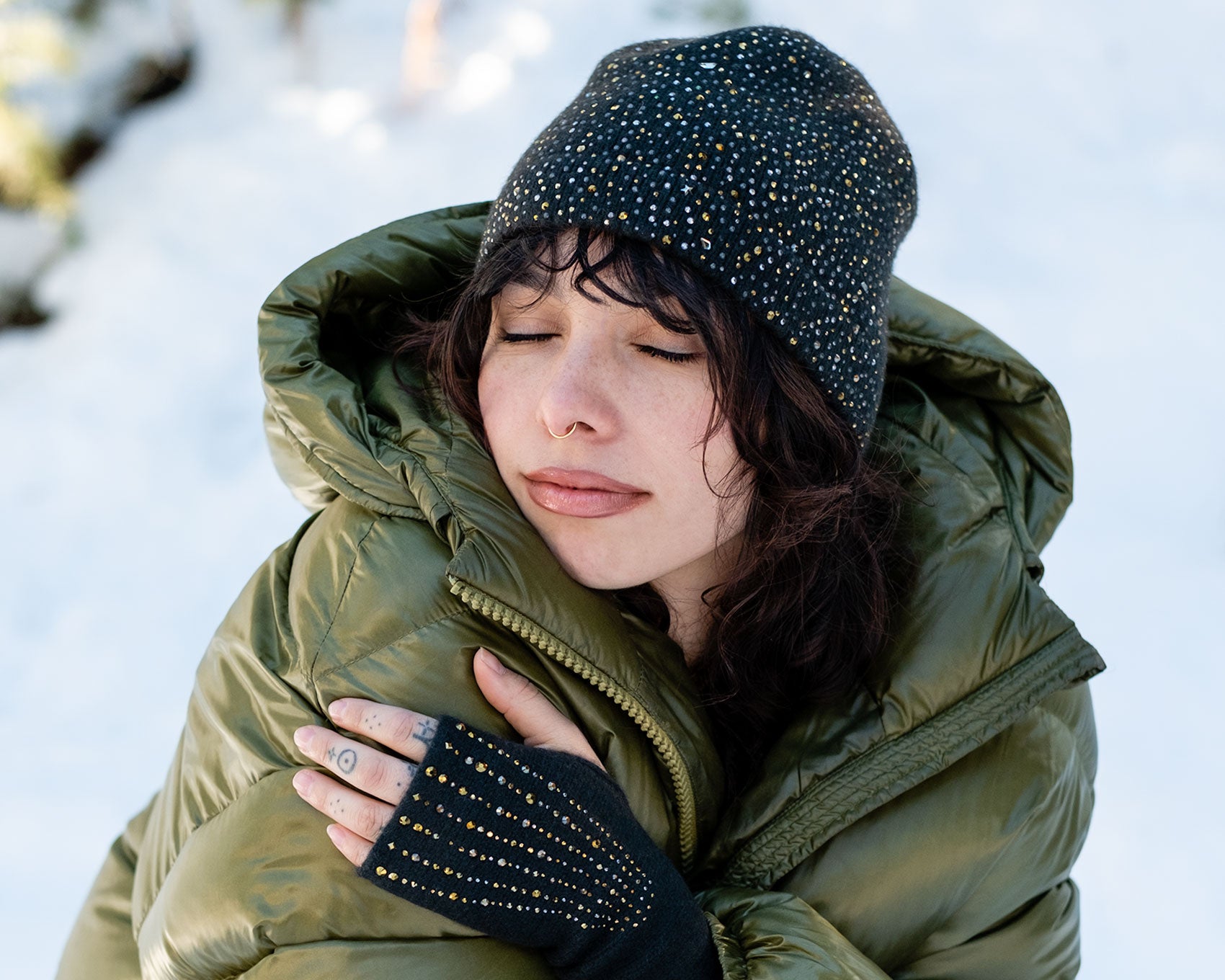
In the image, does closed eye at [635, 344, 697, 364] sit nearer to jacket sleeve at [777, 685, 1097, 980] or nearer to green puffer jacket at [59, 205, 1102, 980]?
green puffer jacket at [59, 205, 1102, 980]

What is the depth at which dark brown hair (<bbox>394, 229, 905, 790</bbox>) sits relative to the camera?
1.22 metres

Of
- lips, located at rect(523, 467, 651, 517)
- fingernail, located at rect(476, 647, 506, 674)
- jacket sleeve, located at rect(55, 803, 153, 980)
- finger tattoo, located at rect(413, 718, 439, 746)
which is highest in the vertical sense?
lips, located at rect(523, 467, 651, 517)

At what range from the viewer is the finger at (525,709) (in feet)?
4.08

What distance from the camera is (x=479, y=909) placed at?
1.17 meters

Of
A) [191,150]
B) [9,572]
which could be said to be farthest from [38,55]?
[9,572]

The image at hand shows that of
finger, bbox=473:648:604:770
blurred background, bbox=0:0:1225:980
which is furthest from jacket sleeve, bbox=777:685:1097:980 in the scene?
blurred background, bbox=0:0:1225:980

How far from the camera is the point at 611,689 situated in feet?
4.29

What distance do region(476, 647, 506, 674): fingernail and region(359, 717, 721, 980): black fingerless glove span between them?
91mm

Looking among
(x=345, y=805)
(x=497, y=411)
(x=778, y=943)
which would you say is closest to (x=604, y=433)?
(x=497, y=411)

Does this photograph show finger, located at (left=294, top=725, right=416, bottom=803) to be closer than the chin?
Yes

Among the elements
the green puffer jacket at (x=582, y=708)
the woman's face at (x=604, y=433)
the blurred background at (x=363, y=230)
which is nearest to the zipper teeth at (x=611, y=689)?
the green puffer jacket at (x=582, y=708)

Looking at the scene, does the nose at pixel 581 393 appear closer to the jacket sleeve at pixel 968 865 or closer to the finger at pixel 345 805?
the finger at pixel 345 805

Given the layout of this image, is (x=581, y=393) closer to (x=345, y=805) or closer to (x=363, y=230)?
(x=345, y=805)

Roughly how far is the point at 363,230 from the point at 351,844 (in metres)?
2.36
